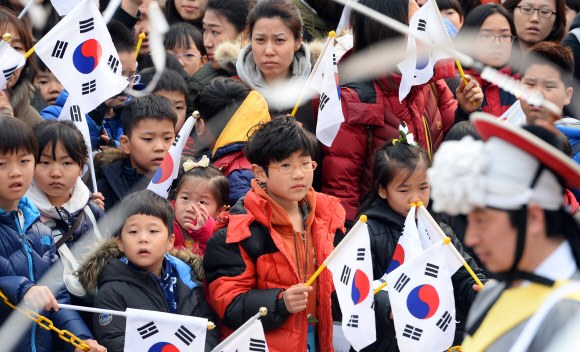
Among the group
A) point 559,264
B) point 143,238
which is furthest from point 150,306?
point 559,264

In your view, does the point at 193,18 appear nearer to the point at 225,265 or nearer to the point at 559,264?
the point at 225,265

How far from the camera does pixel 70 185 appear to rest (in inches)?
A: 184

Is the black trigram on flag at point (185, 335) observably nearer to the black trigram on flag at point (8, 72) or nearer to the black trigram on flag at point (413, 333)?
the black trigram on flag at point (413, 333)

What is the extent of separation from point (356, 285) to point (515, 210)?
6.46 ft

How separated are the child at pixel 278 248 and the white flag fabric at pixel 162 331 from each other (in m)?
0.27

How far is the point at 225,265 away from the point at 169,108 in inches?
71.4

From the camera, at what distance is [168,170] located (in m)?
5.05

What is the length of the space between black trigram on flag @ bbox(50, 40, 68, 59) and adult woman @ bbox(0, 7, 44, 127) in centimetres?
31

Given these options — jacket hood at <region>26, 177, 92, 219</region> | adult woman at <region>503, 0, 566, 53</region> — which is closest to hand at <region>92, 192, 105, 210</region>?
jacket hood at <region>26, 177, 92, 219</region>

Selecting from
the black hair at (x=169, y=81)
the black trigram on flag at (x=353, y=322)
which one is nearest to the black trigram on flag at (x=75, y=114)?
the black hair at (x=169, y=81)

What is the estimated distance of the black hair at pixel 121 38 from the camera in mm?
6292

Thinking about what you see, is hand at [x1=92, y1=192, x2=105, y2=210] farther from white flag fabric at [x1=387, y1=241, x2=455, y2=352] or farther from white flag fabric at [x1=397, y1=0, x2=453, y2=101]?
white flag fabric at [x1=397, y1=0, x2=453, y2=101]

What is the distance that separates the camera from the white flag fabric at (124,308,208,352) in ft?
12.9

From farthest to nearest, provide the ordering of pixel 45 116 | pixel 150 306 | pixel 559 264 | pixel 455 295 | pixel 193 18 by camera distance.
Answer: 1. pixel 193 18
2. pixel 45 116
3. pixel 455 295
4. pixel 150 306
5. pixel 559 264
